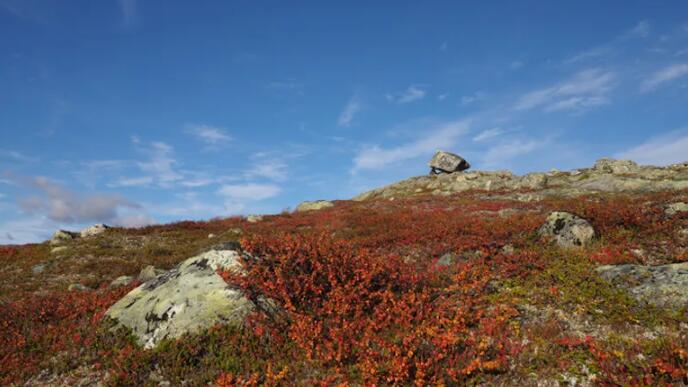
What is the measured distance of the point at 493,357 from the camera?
835cm

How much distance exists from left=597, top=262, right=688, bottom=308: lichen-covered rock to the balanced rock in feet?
254

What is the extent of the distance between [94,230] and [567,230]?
33.7m

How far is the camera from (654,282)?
10328 millimetres

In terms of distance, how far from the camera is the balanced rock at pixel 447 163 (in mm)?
87312

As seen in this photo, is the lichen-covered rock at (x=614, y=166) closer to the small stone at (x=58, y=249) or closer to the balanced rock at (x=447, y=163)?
the balanced rock at (x=447, y=163)

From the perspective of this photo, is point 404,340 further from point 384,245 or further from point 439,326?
point 384,245

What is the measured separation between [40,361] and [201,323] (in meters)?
3.96

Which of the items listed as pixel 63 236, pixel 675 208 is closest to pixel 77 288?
pixel 63 236

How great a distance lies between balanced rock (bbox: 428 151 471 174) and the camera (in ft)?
286

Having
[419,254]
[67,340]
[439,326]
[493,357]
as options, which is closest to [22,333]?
[67,340]

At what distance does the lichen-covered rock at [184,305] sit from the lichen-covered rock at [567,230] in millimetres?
12311

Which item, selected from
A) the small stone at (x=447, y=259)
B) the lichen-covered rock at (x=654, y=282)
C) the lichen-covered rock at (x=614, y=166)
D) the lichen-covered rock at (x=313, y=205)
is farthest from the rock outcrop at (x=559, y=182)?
the lichen-covered rock at (x=654, y=282)

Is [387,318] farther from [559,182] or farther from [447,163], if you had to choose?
[447,163]

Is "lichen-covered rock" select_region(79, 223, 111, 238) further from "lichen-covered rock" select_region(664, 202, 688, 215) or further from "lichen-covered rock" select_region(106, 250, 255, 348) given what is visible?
"lichen-covered rock" select_region(664, 202, 688, 215)
